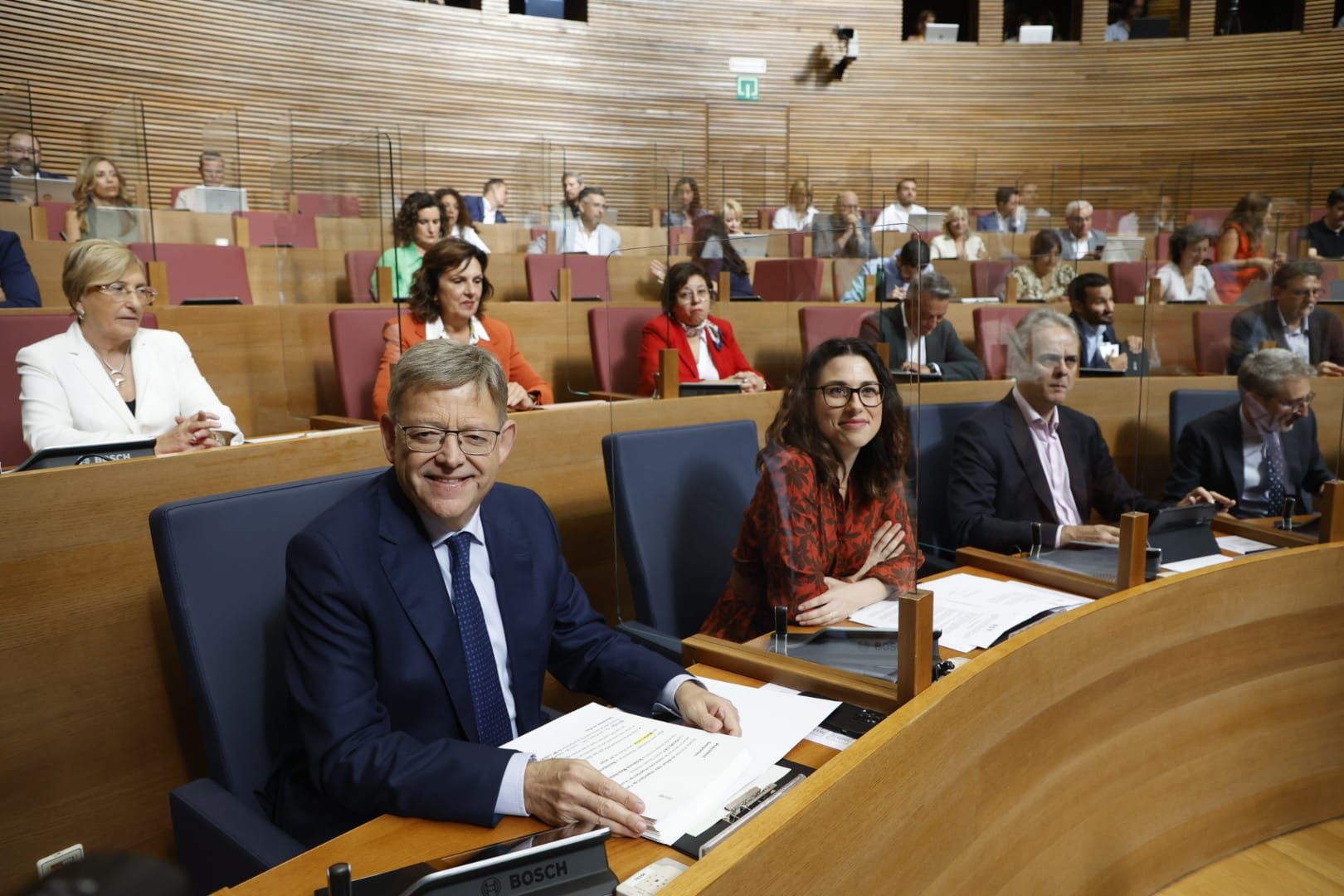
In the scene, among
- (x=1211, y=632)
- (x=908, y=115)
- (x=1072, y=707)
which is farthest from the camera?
(x=908, y=115)

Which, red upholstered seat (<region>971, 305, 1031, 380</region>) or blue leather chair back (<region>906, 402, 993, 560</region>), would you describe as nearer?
blue leather chair back (<region>906, 402, 993, 560</region>)

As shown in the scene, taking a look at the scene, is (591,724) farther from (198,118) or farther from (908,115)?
(908,115)

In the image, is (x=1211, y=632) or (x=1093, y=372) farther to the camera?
(x=1093, y=372)

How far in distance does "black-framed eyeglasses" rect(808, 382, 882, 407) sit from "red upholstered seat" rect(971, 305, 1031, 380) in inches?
19.0

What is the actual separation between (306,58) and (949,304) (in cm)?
583

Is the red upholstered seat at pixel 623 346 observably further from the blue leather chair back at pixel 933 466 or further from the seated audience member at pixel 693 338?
the blue leather chair back at pixel 933 466

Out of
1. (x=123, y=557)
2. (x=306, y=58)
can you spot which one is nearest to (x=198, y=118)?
(x=306, y=58)

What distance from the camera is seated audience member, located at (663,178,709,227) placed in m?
5.42

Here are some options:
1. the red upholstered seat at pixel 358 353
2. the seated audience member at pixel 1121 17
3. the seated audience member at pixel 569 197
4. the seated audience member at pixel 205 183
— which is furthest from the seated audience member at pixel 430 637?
the seated audience member at pixel 1121 17

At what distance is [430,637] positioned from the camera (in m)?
0.98

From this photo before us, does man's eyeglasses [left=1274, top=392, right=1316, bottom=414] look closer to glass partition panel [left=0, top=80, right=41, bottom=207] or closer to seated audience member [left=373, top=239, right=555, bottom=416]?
seated audience member [left=373, top=239, right=555, bottom=416]

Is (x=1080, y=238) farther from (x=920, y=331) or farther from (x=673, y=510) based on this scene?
(x=920, y=331)

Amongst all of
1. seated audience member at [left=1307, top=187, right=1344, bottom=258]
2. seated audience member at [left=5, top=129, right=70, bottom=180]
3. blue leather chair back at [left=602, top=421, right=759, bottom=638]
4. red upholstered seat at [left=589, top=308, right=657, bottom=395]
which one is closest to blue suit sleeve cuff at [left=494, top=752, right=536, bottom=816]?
blue leather chair back at [left=602, top=421, right=759, bottom=638]

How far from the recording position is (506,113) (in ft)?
22.7
